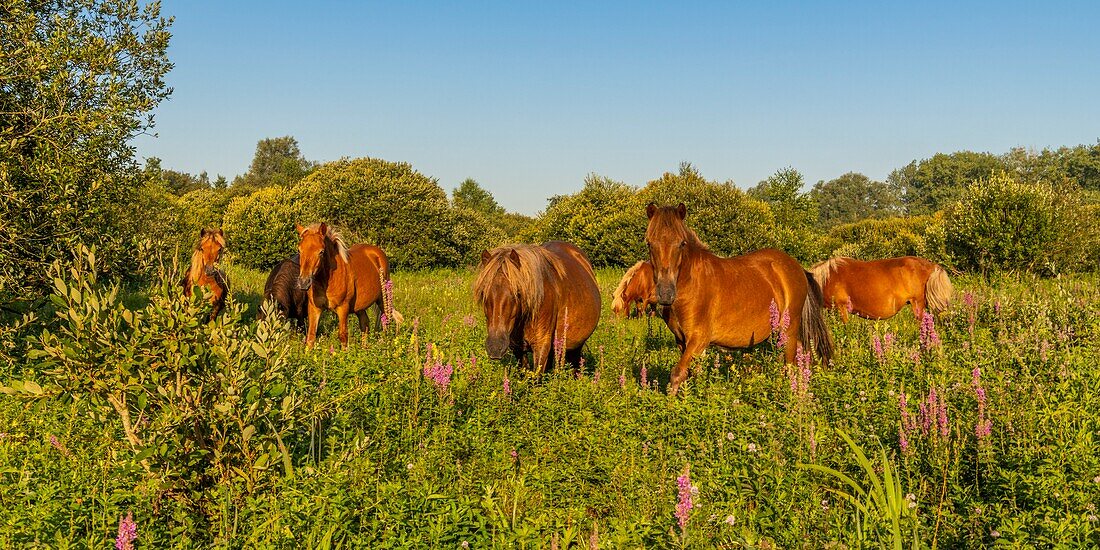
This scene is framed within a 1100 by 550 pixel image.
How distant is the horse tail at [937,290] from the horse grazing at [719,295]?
16.0ft

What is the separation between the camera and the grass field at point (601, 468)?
3.04m

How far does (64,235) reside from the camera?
665 cm

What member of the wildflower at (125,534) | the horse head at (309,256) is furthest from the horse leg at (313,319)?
the wildflower at (125,534)

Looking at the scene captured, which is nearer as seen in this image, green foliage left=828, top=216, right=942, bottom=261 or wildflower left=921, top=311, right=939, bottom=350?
wildflower left=921, top=311, right=939, bottom=350

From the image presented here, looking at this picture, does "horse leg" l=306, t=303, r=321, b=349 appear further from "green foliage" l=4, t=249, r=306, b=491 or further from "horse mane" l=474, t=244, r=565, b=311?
"green foliage" l=4, t=249, r=306, b=491

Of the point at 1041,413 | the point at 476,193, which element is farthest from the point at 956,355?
the point at 476,193

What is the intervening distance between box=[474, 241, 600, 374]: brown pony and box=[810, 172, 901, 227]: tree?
134313 millimetres

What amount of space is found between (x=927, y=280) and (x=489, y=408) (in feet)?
32.3

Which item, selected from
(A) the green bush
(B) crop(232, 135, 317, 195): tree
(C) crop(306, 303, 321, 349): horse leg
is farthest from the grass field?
(B) crop(232, 135, 317, 195): tree

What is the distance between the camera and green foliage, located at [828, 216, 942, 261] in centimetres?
3366

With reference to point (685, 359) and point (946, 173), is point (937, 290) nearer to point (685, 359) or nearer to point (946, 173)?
point (685, 359)

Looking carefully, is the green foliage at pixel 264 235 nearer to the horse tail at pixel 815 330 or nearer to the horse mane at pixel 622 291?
the horse mane at pixel 622 291

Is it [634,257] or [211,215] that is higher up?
[211,215]

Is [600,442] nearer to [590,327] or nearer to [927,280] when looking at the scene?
[590,327]
